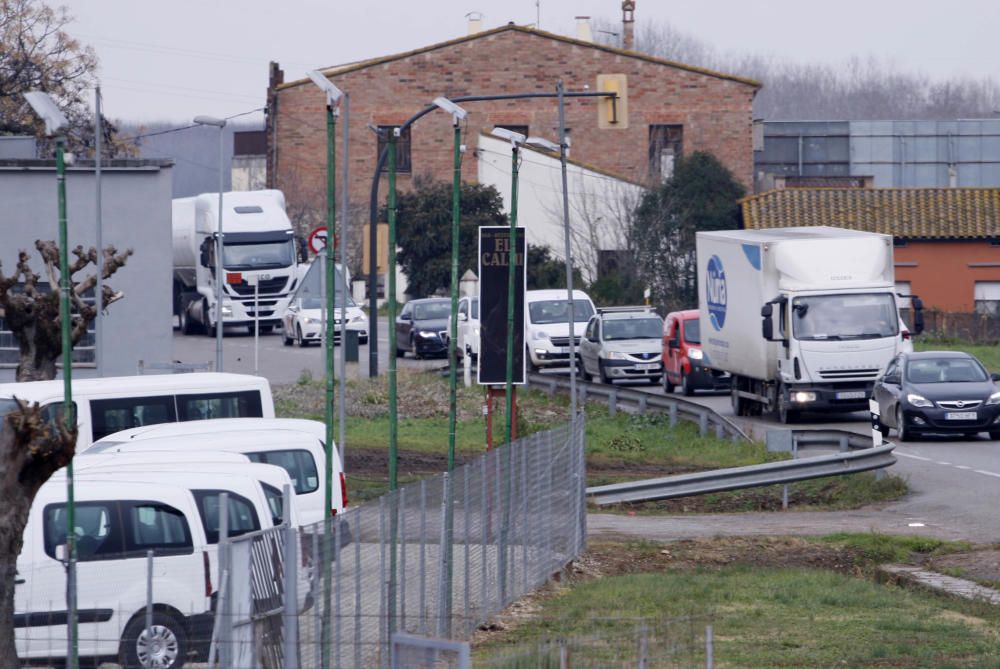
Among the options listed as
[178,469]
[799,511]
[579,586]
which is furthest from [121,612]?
[799,511]

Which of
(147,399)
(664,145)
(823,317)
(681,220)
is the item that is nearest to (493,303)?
(147,399)

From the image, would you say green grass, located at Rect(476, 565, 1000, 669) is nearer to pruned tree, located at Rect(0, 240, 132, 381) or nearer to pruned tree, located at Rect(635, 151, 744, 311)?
pruned tree, located at Rect(0, 240, 132, 381)

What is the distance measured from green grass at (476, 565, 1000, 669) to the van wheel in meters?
2.10

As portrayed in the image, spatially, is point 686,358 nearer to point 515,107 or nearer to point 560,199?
point 560,199

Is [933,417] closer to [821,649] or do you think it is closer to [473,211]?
[821,649]

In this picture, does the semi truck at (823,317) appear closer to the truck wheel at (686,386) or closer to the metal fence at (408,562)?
the truck wheel at (686,386)

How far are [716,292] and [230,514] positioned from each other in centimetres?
2232

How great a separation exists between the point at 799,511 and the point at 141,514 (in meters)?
12.3

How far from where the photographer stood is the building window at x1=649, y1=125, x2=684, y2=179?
243 feet

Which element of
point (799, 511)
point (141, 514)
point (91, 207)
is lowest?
point (799, 511)

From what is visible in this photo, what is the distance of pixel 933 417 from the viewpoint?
2786 centimetres

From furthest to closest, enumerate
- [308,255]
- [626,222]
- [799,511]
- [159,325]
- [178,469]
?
[626,222], [308,255], [159,325], [799,511], [178,469]

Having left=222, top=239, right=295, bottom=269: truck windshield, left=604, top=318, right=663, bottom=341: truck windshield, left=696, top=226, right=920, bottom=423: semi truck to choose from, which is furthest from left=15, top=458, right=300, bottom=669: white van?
left=222, top=239, right=295, bottom=269: truck windshield

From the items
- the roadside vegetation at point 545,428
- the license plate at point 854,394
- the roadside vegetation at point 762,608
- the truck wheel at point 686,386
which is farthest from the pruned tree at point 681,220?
the roadside vegetation at point 762,608
